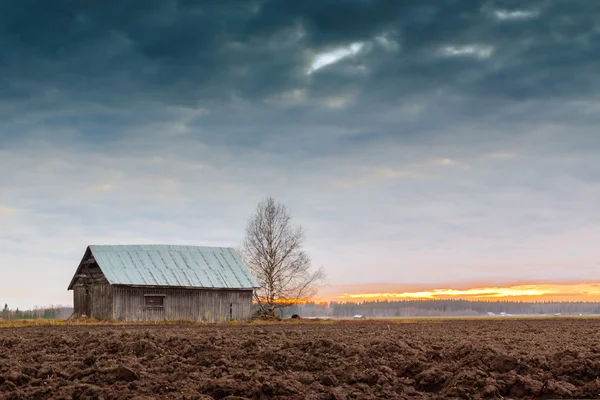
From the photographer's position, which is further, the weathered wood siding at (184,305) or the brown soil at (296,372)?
the weathered wood siding at (184,305)

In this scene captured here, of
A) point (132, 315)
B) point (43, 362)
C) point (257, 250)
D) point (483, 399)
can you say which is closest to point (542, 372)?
point (483, 399)

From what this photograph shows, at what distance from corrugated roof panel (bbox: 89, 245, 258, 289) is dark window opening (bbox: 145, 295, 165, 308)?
1.17m

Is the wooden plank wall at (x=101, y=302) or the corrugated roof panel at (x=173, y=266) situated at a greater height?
the corrugated roof panel at (x=173, y=266)

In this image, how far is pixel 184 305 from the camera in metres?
57.3

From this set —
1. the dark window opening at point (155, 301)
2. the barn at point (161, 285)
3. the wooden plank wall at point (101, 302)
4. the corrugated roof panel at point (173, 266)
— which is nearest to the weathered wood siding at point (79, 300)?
the barn at point (161, 285)

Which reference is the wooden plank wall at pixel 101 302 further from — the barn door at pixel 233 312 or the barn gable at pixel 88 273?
the barn door at pixel 233 312

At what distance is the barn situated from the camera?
5534cm

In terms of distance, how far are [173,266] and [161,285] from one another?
326 cm

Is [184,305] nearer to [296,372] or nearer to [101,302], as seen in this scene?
[101,302]

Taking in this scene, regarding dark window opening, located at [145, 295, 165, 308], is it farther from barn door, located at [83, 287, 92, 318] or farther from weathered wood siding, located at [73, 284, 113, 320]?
barn door, located at [83, 287, 92, 318]

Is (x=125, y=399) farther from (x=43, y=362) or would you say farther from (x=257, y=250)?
(x=257, y=250)

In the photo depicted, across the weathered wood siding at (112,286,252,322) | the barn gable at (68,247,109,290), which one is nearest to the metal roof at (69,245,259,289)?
the weathered wood siding at (112,286,252,322)

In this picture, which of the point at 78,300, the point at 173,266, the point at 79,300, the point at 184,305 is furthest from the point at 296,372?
the point at 78,300

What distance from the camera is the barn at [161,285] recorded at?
55.3 metres
